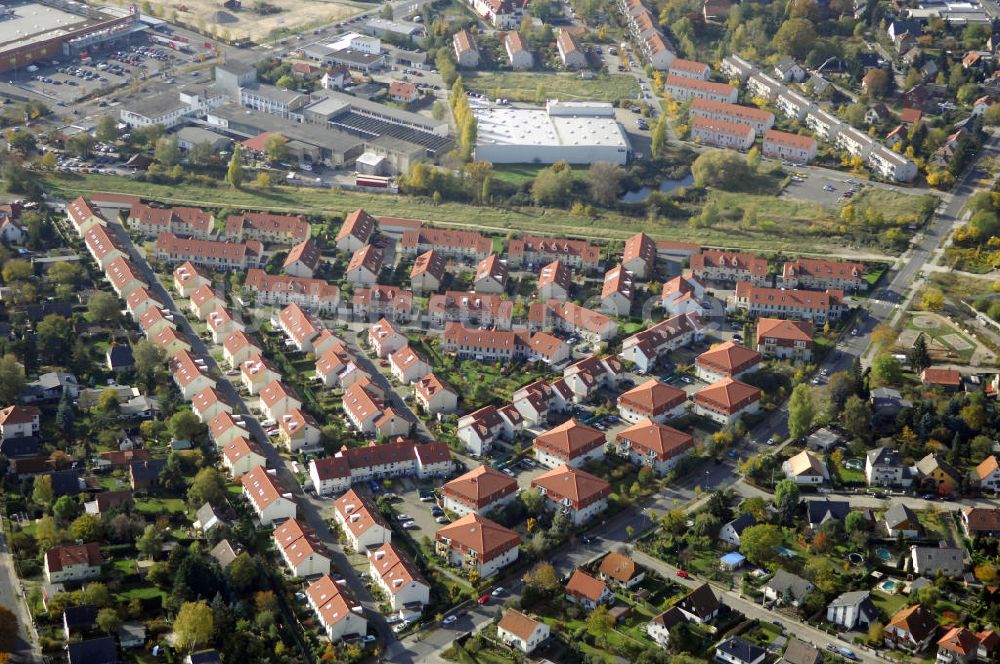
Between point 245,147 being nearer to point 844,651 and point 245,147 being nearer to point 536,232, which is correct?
point 536,232

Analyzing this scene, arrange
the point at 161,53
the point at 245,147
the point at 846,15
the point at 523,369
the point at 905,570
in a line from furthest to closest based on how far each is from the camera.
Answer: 1. the point at 846,15
2. the point at 161,53
3. the point at 245,147
4. the point at 523,369
5. the point at 905,570

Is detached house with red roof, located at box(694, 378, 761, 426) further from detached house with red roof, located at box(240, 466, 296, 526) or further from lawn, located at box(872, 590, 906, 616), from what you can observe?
detached house with red roof, located at box(240, 466, 296, 526)

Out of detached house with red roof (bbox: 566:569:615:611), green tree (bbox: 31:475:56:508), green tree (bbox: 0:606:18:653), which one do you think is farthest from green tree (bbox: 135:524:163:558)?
detached house with red roof (bbox: 566:569:615:611)

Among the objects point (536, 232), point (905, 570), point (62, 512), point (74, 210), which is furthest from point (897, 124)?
point (62, 512)

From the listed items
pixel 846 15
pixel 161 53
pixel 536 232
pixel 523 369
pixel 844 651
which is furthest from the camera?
pixel 846 15

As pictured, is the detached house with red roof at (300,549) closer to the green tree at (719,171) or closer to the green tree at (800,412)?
→ the green tree at (800,412)
